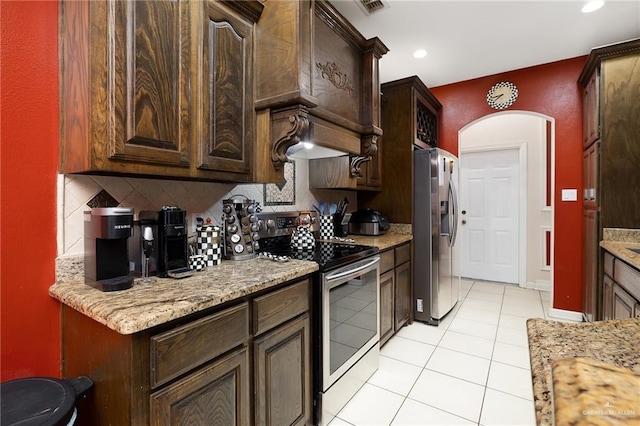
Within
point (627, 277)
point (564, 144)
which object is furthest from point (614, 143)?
point (627, 277)

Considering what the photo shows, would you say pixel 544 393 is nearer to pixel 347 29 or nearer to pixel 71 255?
pixel 71 255

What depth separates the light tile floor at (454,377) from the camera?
1799 mm

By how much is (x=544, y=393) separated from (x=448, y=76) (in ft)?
12.1

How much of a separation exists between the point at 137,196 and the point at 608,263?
333 cm

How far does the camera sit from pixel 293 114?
5.60ft

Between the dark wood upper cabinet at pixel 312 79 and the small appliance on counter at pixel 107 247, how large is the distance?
79cm

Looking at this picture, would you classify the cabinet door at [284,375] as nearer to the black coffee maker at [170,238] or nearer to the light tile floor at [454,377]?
the light tile floor at [454,377]

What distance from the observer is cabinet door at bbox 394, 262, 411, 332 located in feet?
9.17

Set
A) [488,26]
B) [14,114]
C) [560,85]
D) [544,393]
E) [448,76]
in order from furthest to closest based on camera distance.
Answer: [448,76] → [560,85] → [488,26] → [14,114] → [544,393]

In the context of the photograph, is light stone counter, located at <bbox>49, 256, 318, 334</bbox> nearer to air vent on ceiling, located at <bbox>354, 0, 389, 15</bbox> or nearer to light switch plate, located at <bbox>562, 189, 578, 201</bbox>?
Result: air vent on ceiling, located at <bbox>354, 0, 389, 15</bbox>

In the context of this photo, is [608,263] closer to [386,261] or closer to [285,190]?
[386,261]

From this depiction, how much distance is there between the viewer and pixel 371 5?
2.23 meters

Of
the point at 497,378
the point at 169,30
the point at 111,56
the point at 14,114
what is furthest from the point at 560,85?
the point at 14,114

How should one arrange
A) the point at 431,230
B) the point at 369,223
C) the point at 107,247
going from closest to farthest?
the point at 107,247 < the point at 431,230 < the point at 369,223
